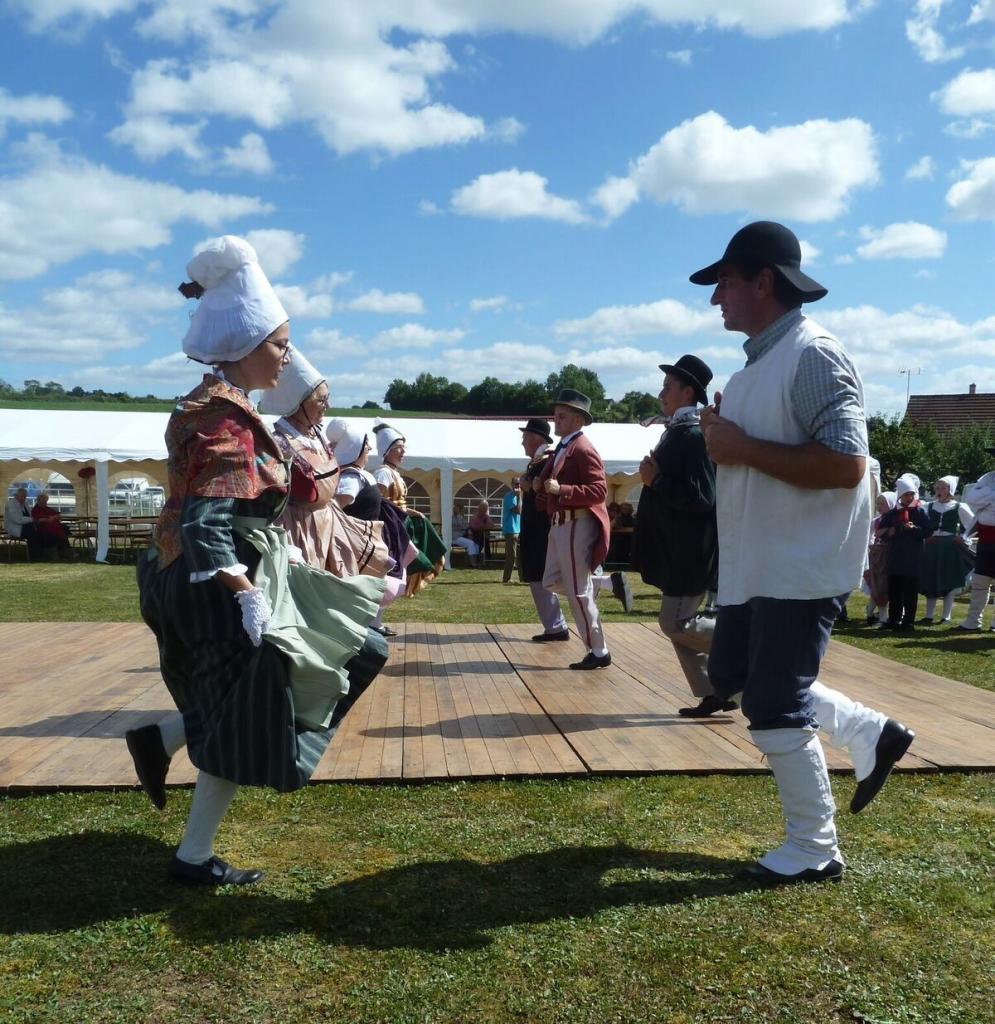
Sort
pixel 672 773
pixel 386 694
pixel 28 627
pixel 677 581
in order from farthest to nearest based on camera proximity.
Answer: pixel 28 627, pixel 386 694, pixel 677 581, pixel 672 773

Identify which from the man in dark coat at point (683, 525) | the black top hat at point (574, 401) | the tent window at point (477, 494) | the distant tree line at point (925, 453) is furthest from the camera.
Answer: the distant tree line at point (925, 453)

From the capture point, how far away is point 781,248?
9.89 feet

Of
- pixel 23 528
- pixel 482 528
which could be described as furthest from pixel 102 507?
pixel 482 528

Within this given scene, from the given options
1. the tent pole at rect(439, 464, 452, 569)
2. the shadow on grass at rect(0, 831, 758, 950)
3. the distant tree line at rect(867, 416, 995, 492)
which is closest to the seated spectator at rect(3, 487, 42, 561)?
the tent pole at rect(439, 464, 452, 569)

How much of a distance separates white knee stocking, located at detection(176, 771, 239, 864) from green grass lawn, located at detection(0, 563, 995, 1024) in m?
0.11

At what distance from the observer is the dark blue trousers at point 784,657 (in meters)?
2.91

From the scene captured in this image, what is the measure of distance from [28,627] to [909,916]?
23.7 ft

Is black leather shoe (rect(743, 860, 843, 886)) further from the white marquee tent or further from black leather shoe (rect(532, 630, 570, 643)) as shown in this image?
the white marquee tent

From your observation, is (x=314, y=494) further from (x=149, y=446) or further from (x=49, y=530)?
(x=49, y=530)

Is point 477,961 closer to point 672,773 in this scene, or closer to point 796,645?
point 796,645

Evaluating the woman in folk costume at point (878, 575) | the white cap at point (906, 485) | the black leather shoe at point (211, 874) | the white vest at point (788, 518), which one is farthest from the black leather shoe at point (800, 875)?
the white cap at point (906, 485)

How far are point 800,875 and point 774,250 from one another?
189cm

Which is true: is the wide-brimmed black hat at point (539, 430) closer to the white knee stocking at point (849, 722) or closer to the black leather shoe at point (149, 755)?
the white knee stocking at point (849, 722)

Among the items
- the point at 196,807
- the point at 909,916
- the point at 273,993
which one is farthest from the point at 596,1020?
the point at 196,807
